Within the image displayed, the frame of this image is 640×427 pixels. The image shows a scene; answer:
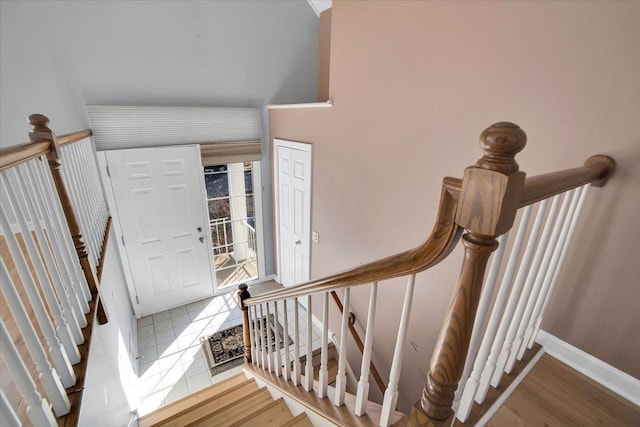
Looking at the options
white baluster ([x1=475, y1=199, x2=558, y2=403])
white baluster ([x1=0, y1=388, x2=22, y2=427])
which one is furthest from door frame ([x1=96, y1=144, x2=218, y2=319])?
white baluster ([x1=475, y1=199, x2=558, y2=403])

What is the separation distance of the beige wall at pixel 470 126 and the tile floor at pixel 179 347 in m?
1.84

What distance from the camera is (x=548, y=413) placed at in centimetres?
107

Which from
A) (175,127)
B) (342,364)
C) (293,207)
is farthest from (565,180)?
(175,127)

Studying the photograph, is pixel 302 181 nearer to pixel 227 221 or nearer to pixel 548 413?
pixel 227 221

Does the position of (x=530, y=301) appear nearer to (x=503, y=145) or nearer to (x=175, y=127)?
(x=503, y=145)

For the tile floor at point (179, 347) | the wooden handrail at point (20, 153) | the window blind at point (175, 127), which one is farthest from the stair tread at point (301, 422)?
the window blind at point (175, 127)

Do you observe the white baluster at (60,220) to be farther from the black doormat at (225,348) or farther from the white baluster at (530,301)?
the black doormat at (225,348)

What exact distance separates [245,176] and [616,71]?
147 inches

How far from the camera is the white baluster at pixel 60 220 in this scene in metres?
1.16

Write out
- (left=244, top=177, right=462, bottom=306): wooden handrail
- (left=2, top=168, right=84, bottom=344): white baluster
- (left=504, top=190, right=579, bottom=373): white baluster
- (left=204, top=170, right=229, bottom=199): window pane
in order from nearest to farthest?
(left=244, top=177, right=462, bottom=306): wooden handrail → (left=2, top=168, right=84, bottom=344): white baluster → (left=504, top=190, right=579, bottom=373): white baluster → (left=204, top=170, right=229, bottom=199): window pane

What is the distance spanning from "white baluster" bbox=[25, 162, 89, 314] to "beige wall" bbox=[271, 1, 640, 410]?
77.8 inches

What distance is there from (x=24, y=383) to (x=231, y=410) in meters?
1.57

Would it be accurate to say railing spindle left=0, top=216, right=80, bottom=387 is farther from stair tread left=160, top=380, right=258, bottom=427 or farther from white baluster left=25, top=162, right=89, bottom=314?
stair tread left=160, top=380, right=258, bottom=427

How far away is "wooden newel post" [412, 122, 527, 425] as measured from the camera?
0.51 m
